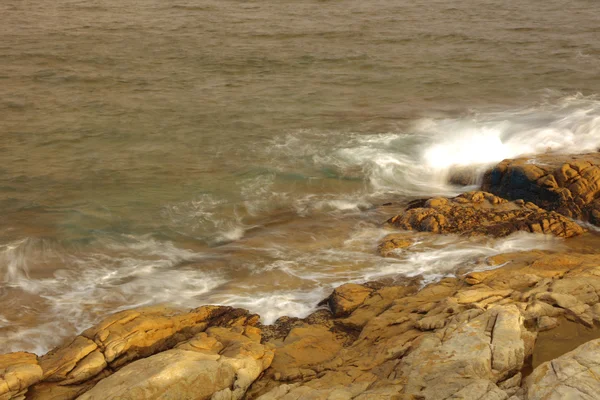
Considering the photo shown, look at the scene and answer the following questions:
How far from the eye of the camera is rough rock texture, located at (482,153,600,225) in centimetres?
1223

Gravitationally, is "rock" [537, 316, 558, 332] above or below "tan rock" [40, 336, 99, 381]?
above

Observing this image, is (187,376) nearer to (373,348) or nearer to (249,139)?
(373,348)

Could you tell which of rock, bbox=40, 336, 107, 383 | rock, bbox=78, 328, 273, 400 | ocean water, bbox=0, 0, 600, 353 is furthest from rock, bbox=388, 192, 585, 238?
rock, bbox=40, 336, 107, 383

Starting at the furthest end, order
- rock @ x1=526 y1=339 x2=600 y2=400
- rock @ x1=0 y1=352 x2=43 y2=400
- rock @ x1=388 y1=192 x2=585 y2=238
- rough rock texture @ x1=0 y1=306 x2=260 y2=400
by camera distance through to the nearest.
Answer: rock @ x1=388 y1=192 x2=585 y2=238, rough rock texture @ x1=0 y1=306 x2=260 y2=400, rock @ x1=0 y1=352 x2=43 y2=400, rock @ x1=526 y1=339 x2=600 y2=400

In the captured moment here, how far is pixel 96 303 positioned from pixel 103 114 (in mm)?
10311

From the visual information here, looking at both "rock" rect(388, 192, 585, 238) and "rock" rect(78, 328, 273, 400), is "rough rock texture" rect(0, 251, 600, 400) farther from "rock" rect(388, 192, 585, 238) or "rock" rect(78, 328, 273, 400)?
"rock" rect(388, 192, 585, 238)

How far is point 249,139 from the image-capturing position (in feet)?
59.0

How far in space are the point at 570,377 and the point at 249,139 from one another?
42.0 feet

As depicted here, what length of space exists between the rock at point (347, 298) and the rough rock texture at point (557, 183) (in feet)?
15.8

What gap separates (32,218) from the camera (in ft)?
45.7

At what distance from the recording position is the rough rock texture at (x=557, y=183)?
12.2 m

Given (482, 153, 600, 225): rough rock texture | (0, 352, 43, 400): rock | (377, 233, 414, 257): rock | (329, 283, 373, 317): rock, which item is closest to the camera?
(0, 352, 43, 400): rock

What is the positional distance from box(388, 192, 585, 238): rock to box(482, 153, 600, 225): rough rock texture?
0.41 meters

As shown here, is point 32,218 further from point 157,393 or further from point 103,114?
point 157,393
